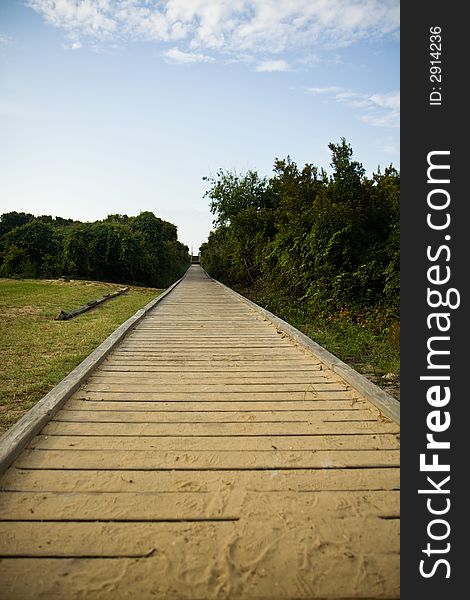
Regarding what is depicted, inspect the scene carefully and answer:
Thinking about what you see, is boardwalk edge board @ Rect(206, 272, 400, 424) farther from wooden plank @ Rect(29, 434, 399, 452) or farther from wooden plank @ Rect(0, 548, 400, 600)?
wooden plank @ Rect(0, 548, 400, 600)

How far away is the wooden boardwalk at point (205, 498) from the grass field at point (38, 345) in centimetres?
98

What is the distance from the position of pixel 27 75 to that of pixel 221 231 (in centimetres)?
1474

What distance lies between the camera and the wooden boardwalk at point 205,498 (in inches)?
52.8

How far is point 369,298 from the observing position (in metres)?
9.22

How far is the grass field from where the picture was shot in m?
3.85

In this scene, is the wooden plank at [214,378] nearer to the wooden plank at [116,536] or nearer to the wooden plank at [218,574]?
the wooden plank at [116,536]

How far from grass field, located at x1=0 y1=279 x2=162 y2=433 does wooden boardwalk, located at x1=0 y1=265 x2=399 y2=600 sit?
38.6 inches

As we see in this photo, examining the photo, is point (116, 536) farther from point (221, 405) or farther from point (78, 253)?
point (78, 253)

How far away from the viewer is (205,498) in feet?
5.85

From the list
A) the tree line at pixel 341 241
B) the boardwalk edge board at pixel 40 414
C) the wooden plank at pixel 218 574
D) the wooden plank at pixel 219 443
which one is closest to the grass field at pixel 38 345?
the boardwalk edge board at pixel 40 414

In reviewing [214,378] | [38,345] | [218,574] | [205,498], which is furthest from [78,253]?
[218,574]

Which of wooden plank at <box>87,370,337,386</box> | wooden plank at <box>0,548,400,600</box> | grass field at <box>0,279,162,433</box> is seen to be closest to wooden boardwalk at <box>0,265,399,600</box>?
wooden plank at <box>0,548,400,600</box>

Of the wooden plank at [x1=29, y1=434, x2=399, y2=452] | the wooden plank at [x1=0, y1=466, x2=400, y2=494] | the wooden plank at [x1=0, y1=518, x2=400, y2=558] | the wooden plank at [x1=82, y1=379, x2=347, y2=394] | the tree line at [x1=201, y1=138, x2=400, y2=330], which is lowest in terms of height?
the wooden plank at [x1=0, y1=518, x2=400, y2=558]

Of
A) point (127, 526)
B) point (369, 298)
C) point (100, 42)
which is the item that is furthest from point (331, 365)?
point (100, 42)
